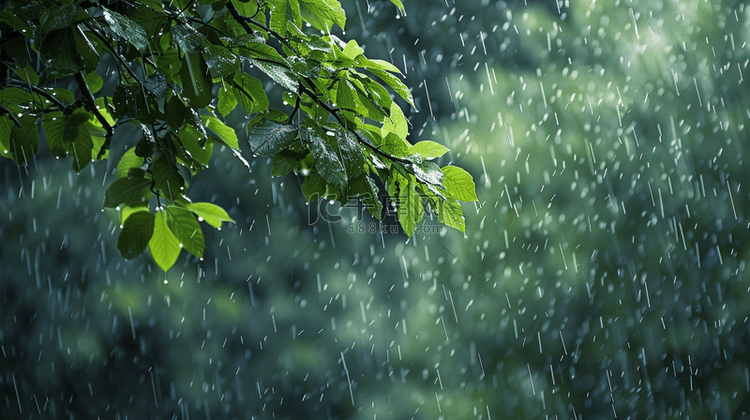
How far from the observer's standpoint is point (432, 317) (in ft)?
10.2

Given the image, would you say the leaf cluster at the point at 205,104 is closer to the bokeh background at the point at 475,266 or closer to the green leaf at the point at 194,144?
the green leaf at the point at 194,144

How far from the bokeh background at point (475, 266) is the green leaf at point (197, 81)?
231cm

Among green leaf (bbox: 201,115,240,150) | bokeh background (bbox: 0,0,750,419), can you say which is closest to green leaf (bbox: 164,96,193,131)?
green leaf (bbox: 201,115,240,150)

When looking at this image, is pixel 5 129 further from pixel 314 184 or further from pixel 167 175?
pixel 314 184

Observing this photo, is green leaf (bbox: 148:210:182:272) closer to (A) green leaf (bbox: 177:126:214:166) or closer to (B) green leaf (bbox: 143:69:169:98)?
(A) green leaf (bbox: 177:126:214:166)

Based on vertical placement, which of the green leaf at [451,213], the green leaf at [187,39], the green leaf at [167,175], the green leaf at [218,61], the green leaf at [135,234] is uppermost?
the green leaf at [187,39]

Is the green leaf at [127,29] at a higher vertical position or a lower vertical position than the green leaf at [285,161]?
higher

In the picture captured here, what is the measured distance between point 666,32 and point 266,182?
91.1 inches

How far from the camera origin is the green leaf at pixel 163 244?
896 millimetres

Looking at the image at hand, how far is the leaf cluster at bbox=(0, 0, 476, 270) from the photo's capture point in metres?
0.65

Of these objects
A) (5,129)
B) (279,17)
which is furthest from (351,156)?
(5,129)

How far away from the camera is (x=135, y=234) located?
854 millimetres

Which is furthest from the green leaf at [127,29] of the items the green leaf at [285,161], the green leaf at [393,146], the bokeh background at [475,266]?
the bokeh background at [475,266]

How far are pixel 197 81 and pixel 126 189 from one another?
26 cm
